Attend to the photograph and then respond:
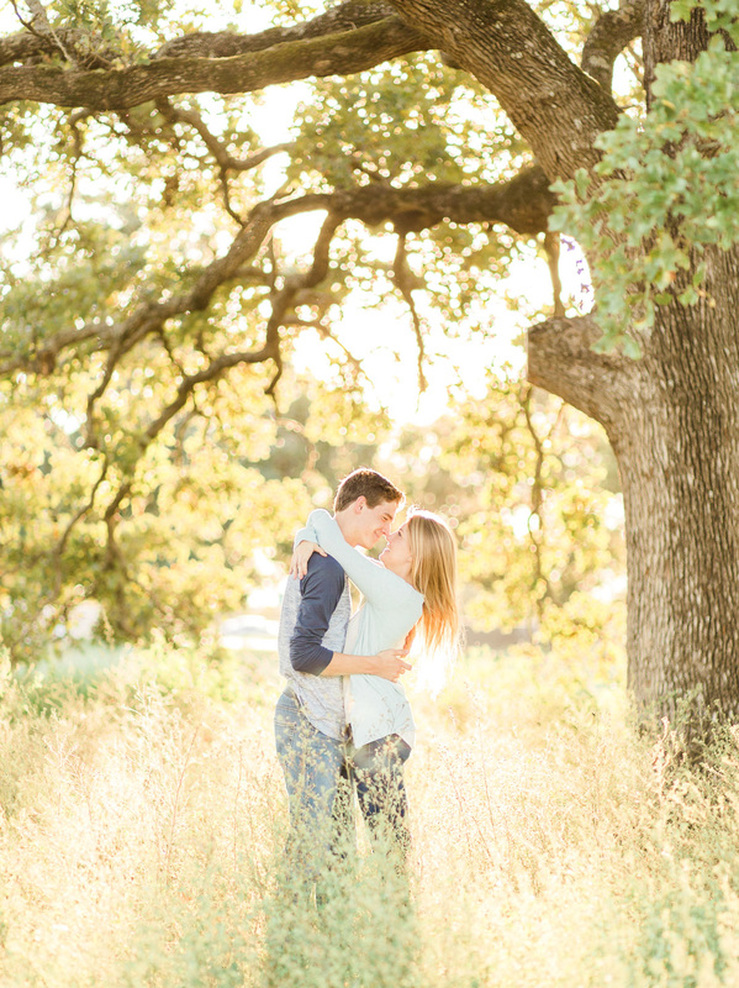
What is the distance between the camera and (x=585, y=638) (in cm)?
1087

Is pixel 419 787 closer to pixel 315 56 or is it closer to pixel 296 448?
pixel 315 56

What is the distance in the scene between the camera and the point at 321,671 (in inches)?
160

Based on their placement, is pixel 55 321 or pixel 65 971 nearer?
pixel 65 971

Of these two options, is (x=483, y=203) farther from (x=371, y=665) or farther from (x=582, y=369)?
(x=371, y=665)

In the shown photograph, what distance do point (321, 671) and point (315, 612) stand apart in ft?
0.82

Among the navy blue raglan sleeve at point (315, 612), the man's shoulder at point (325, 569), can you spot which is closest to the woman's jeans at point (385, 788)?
the navy blue raglan sleeve at point (315, 612)

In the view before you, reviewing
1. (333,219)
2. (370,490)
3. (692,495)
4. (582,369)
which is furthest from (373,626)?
(333,219)

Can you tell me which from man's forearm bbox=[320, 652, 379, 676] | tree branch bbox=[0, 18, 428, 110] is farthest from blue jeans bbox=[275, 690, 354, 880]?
tree branch bbox=[0, 18, 428, 110]

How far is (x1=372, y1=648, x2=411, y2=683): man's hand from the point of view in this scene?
4.21 m

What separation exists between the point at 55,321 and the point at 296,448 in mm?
26123

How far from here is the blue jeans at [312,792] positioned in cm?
398

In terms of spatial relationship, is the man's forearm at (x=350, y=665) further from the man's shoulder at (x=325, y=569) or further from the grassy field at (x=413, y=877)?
the grassy field at (x=413, y=877)

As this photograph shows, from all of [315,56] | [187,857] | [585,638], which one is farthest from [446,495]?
[187,857]

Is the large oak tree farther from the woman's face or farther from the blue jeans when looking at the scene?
the blue jeans
